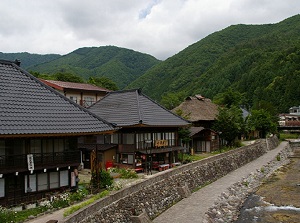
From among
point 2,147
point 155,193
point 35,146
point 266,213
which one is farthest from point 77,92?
point 266,213

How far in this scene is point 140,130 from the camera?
96.8 ft

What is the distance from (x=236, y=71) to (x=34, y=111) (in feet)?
387

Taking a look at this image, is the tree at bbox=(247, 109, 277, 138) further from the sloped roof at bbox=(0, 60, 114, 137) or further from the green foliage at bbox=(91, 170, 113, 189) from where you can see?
the sloped roof at bbox=(0, 60, 114, 137)

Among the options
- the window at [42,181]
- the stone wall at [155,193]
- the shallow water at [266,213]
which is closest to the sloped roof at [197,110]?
the stone wall at [155,193]

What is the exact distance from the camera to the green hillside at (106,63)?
392ft

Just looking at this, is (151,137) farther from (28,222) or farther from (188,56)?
(188,56)

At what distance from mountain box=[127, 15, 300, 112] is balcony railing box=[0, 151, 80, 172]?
7840 cm

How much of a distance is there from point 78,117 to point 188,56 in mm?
123164

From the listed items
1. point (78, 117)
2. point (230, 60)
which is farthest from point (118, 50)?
point (78, 117)

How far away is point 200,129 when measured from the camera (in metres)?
43.4

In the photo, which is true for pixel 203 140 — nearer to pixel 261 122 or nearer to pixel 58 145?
pixel 261 122

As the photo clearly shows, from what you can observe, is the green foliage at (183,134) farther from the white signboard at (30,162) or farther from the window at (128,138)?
the white signboard at (30,162)

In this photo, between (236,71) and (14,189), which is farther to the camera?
(236,71)

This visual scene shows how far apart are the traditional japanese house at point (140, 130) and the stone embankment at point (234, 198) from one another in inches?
252
